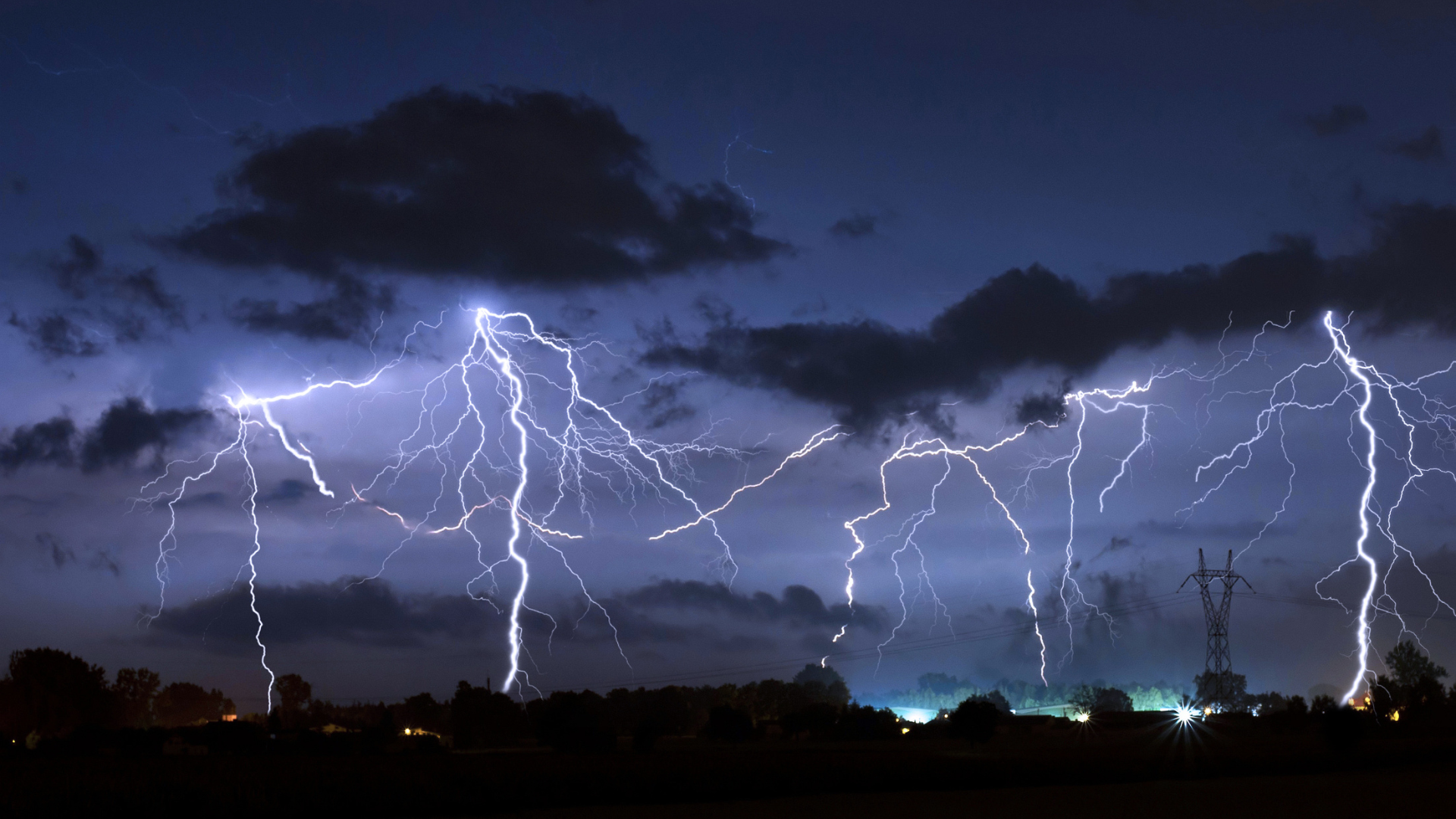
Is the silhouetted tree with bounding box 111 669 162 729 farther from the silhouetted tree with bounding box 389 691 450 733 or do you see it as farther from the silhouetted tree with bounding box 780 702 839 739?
the silhouetted tree with bounding box 780 702 839 739

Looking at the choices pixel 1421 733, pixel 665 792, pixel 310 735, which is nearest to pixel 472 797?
pixel 665 792

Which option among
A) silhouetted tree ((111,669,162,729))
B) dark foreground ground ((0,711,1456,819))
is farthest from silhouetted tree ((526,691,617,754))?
silhouetted tree ((111,669,162,729))

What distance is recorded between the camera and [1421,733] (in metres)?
63.7

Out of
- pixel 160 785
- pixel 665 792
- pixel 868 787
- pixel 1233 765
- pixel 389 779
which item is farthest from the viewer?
pixel 1233 765

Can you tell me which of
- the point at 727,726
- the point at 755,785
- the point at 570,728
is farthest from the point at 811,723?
the point at 755,785

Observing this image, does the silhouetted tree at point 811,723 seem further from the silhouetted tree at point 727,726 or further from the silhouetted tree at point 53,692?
the silhouetted tree at point 53,692

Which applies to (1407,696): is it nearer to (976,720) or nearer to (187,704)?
(976,720)

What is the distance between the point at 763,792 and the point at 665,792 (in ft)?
9.40

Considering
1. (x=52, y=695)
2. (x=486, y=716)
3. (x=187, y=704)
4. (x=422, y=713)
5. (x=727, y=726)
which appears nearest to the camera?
(x=727, y=726)

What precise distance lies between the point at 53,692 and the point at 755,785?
86010mm

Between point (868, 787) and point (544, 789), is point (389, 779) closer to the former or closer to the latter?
point (544, 789)

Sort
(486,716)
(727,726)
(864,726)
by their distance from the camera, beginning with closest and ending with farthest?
1. (727,726)
2. (864,726)
3. (486,716)

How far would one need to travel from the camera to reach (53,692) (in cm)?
9356

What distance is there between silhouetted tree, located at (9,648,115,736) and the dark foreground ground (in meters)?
56.1
